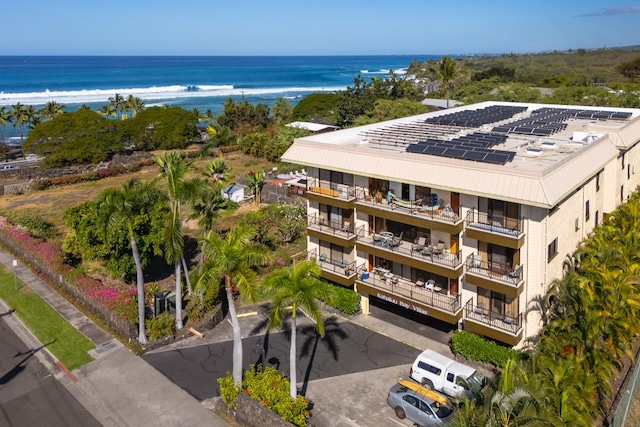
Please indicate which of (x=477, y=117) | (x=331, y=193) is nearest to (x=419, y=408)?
(x=331, y=193)

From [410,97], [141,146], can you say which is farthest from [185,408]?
[410,97]

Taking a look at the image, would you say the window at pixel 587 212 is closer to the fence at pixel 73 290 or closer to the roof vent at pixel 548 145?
the roof vent at pixel 548 145

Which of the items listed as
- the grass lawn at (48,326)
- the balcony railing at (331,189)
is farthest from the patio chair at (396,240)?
the grass lawn at (48,326)

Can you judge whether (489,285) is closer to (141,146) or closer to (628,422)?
(628,422)

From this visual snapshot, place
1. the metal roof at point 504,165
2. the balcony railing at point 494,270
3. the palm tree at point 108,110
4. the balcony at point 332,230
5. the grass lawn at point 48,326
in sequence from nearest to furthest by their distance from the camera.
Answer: the metal roof at point 504,165, the balcony railing at point 494,270, the grass lawn at point 48,326, the balcony at point 332,230, the palm tree at point 108,110

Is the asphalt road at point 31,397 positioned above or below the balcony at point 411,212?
below

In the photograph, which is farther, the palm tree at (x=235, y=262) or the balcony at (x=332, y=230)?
the balcony at (x=332, y=230)

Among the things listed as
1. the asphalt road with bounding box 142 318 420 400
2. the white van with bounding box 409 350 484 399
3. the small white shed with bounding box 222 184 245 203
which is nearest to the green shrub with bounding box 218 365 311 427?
the asphalt road with bounding box 142 318 420 400
